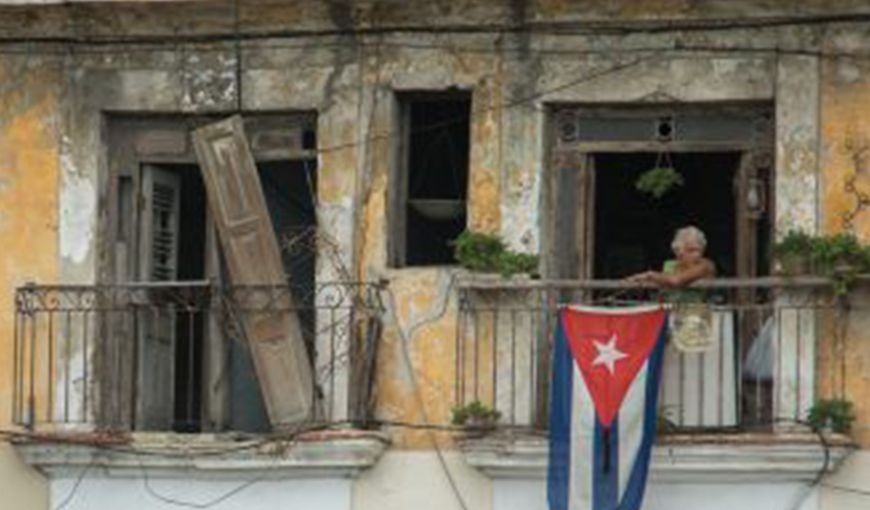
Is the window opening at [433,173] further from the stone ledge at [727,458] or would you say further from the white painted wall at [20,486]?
the white painted wall at [20,486]

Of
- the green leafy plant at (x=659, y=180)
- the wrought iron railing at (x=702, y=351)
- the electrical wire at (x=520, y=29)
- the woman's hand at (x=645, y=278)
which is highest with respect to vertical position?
the electrical wire at (x=520, y=29)

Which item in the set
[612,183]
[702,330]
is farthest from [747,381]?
[612,183]

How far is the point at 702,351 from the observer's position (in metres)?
14.5

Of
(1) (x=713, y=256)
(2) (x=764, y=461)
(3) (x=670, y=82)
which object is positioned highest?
(3) (x=670, y=82)

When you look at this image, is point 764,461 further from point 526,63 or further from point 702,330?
point 526,63

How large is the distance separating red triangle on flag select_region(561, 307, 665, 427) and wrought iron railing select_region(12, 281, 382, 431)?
1198 millimetres

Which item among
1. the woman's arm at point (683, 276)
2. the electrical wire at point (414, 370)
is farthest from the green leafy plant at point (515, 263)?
the woman's arm at point (683, 276)

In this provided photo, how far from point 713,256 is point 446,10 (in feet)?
6.60

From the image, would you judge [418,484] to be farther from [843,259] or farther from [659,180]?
[843,259]

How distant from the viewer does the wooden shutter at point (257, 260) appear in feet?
49.5

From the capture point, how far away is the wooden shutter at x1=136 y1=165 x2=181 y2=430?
15625mm

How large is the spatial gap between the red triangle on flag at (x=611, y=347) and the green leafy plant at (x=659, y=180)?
29.4 inches

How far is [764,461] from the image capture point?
14195mm

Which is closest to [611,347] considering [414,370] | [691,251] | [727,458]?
[691,251]
